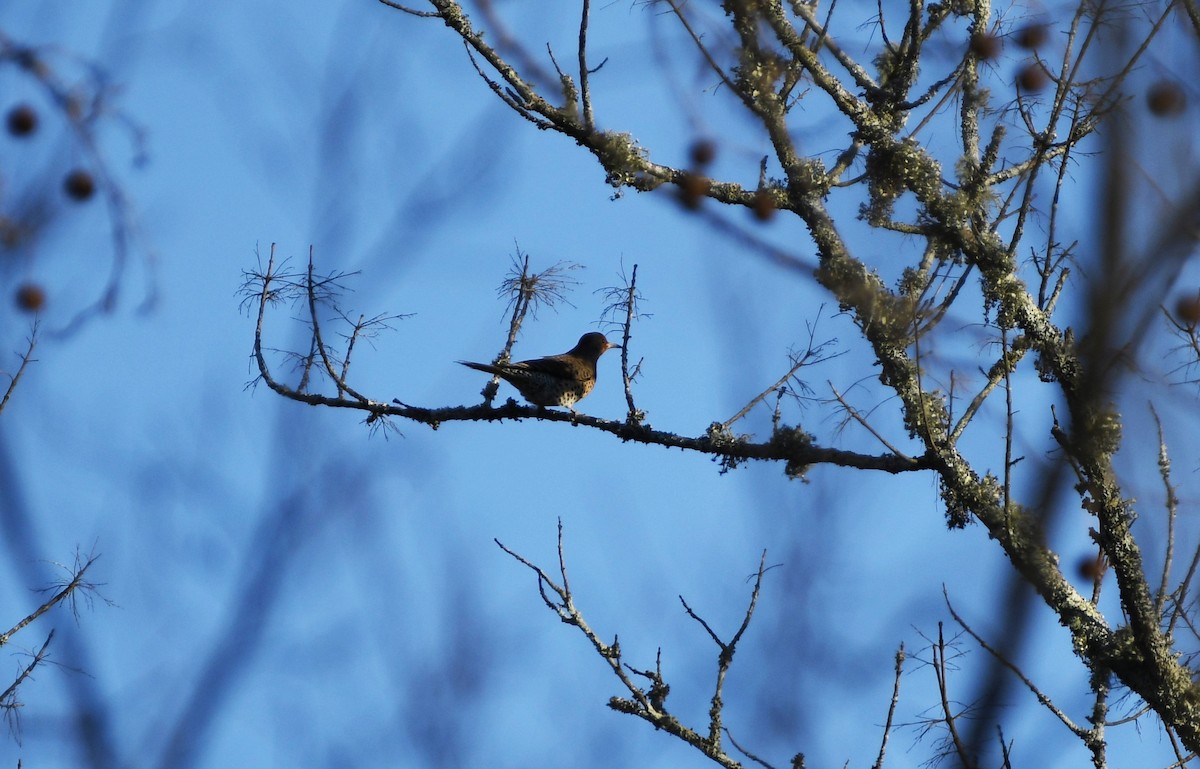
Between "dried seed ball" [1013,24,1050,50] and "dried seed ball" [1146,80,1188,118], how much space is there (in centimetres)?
215

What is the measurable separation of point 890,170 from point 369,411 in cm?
239

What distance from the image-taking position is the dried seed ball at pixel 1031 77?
4303mm

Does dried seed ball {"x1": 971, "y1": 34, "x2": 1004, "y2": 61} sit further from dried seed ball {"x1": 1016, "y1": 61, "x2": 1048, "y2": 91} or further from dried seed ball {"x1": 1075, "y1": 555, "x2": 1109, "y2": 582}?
dried seed ball {"x1": 1075, "y1": 555, "x2": 1109, "y2": 582}

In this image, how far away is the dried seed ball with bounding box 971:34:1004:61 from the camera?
4.16 metres

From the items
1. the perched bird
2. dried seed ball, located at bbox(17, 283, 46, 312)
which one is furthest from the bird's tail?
dried seed ball, located at bbox(17, 283, 46, 312)

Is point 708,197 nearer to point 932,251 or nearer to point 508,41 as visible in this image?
point 932,251

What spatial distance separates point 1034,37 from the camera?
4.28 m

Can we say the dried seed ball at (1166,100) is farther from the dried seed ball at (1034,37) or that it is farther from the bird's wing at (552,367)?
the bird's wing at (552,367)

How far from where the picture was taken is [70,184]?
2561 mm

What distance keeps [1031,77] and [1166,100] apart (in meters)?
2.45

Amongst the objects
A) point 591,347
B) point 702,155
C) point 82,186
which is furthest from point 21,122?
point 591,347

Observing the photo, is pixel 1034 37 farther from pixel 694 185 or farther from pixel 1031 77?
pixel 694 185

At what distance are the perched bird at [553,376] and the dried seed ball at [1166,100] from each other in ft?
12.2

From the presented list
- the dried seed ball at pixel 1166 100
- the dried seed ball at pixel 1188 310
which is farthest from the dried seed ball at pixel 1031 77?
the dried seed ball at pixel 1166 100
